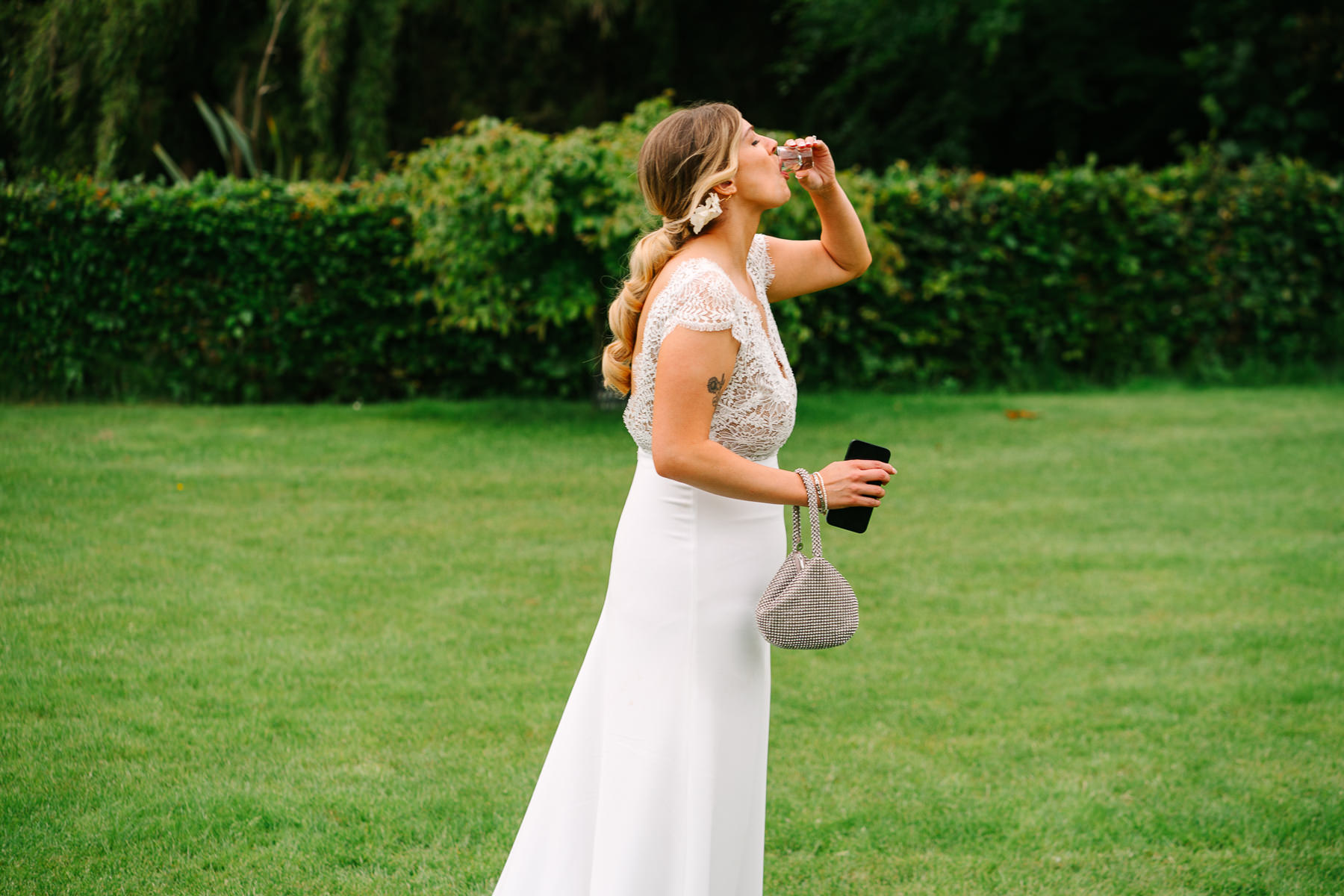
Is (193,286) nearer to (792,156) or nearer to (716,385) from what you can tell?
(792,156)

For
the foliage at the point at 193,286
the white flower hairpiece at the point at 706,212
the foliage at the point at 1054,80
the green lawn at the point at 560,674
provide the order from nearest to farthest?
the white flower hairpiece at the point at 706,212
the green lawn at the point at 560,674
the foliage at the point at 193,286
the foliage at the point at 1054,80

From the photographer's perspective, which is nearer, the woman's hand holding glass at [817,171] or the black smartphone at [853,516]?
the black smartphone at [853,516]

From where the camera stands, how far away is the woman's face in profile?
2459 mm

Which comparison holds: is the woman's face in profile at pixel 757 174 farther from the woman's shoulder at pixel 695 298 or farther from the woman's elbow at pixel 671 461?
the woman's elbow at pixel 671 461

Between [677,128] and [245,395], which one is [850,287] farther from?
[677,128]

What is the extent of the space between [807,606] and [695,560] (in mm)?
273

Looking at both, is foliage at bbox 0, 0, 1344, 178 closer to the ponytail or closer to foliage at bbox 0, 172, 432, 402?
foliage at bbox 0, 172, 432, 402

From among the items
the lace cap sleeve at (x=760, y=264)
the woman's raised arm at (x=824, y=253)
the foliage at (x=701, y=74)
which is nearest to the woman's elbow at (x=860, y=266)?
the woman's raised arm at (x=824, y=253)

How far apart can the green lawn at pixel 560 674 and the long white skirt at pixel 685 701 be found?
3.34 feet

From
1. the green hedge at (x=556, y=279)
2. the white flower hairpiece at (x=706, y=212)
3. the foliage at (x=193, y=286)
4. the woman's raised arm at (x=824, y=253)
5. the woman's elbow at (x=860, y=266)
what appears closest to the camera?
the white flower hairpiece at (x=706, y=212)

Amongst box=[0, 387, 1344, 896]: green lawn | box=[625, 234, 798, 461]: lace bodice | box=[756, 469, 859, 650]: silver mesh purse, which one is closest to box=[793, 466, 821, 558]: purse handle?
box=[756, 469, 859, 650]: silver mesh purse

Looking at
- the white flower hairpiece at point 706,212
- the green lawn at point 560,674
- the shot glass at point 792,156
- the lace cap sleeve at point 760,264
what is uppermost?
the shot glass at point 792,156

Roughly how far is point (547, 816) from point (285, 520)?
4.93 meters

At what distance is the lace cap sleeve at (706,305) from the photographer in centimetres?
231
